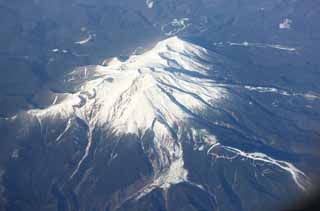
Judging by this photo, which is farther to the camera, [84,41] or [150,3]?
[150,3]

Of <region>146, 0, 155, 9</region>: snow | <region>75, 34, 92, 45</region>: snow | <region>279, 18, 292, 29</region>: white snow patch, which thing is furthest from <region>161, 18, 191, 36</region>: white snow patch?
<region>279, 18, 292, 29</region>: white snow patch

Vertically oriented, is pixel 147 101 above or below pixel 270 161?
above

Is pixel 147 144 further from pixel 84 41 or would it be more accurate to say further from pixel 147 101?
pixel 84 41

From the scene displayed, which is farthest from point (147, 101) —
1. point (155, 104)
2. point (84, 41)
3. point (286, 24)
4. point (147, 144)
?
point (286, 24)

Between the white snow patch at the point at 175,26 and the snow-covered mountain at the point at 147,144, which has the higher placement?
the white snow patch at the point at 175,26

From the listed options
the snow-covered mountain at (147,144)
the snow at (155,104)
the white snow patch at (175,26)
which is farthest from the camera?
the white snow patch at (175,26)

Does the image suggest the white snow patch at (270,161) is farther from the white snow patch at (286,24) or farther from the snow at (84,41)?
the white snow patch at (286,24)

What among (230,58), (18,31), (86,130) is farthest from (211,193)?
(18,31)

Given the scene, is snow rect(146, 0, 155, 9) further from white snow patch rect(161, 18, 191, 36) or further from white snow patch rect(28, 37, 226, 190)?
white snow patch rect(28, 37, 226, 190)

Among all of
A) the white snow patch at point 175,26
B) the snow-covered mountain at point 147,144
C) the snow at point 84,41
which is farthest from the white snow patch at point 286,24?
the snow at point 84,41
